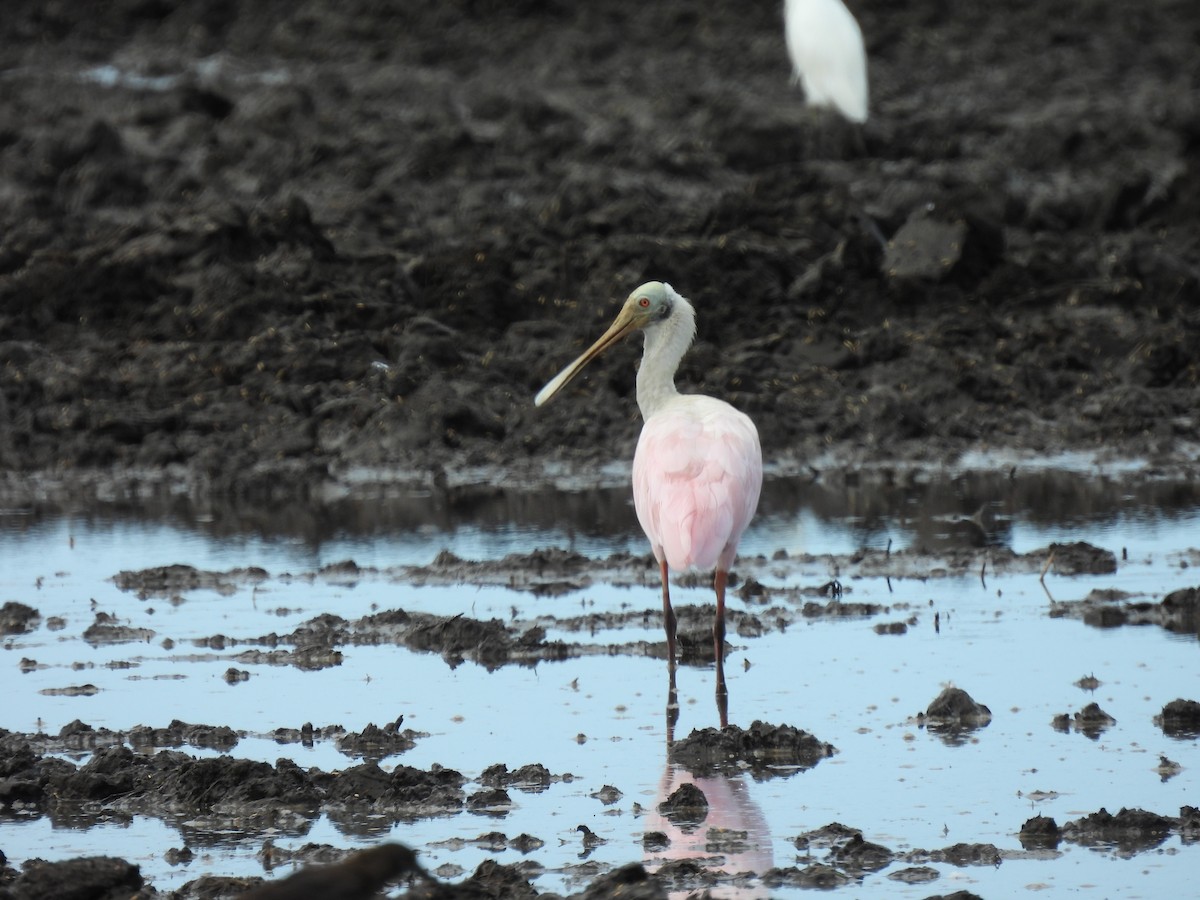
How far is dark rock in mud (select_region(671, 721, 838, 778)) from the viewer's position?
24.0ft

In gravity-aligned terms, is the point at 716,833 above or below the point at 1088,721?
below

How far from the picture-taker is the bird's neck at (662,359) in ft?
31.8

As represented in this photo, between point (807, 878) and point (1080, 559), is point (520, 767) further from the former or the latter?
point (1080, 559)

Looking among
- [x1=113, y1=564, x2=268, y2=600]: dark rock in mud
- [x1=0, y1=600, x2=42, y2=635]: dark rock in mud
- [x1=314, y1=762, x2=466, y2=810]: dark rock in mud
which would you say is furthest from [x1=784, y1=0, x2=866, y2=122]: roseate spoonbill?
[x1=314, y1=762, x2=466, y2=810]: dark rock in mud

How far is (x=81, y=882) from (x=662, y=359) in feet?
15.8

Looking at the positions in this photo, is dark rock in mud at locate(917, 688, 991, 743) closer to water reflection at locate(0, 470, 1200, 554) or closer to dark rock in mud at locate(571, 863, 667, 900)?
dark rock in mud at locate(571, 863, 667, 900)

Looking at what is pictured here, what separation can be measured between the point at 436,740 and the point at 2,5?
3589 centimetres

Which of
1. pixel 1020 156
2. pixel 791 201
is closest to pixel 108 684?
pixel 791 201

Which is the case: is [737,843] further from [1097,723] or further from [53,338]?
[53,338]

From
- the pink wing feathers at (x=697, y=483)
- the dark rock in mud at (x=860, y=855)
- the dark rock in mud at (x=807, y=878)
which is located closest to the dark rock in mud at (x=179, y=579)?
the pink wing feathers at (x=697, y=483)

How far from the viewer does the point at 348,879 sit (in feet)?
14.0

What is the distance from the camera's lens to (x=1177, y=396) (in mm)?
16219

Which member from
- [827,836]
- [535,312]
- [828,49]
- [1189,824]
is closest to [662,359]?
[827,836]

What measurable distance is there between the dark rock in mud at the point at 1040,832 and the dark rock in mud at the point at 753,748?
1142 millimetres
